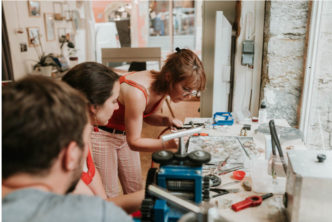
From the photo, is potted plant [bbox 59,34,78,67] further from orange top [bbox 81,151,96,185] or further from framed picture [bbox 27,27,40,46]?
orange top [bbox 81,151,96,185]

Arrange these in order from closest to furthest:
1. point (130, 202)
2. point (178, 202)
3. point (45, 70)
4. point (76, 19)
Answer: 1. point (178, 202)
2. point (130, 202)
3. point (45, 70)
4. point (76, 19)

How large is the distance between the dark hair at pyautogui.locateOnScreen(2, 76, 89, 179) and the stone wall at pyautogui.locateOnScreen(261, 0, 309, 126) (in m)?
1.87

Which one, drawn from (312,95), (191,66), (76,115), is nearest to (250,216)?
(76,115)

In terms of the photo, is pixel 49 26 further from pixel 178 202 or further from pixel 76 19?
pixel 178 202

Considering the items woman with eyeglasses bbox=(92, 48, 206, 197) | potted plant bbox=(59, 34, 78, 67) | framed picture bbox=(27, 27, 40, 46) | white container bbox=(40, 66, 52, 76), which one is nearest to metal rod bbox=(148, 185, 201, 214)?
woman with eyeglasses bbox=(92, 48, 206, 197)

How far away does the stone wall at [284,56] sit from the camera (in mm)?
2016

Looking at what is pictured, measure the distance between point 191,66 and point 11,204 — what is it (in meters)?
1.11

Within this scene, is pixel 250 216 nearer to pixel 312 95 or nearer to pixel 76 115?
pixel 76 115

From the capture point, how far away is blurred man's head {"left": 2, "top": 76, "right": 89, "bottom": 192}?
551 millimetres

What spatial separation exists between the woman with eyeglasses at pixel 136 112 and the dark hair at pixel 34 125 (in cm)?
78

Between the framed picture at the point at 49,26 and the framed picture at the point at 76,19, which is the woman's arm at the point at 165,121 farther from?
the framed picture at the point at 76,19

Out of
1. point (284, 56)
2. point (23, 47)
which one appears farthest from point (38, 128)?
point (23, 47)

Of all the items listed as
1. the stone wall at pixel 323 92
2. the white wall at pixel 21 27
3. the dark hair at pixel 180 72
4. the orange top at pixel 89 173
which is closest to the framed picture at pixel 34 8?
the white wall at pixel 21 27

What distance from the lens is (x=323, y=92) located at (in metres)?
1.98
